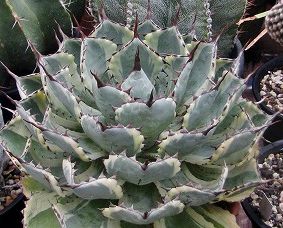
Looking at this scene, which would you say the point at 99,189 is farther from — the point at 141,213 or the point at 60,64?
the point at 60,64

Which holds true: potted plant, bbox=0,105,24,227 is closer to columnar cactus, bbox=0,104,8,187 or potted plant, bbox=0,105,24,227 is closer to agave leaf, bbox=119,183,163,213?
columnar cactus, bbox=0,104,8,187

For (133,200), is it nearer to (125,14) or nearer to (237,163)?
(237,163)

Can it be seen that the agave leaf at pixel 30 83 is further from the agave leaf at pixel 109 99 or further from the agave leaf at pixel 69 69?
the agave leaf at pixel 109 99

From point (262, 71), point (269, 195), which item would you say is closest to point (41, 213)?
point (269, 195)

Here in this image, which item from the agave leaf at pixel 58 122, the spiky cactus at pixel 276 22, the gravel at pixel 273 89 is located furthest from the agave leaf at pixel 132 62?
the gravel at pixel 273 89

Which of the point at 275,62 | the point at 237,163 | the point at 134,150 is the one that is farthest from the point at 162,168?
the point at 275,62

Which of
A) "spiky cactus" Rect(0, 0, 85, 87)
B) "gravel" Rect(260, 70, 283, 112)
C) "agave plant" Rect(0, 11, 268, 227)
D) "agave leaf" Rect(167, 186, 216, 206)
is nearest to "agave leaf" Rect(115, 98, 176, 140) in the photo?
"agave plant" Rect(0, 11, 268, 227)
